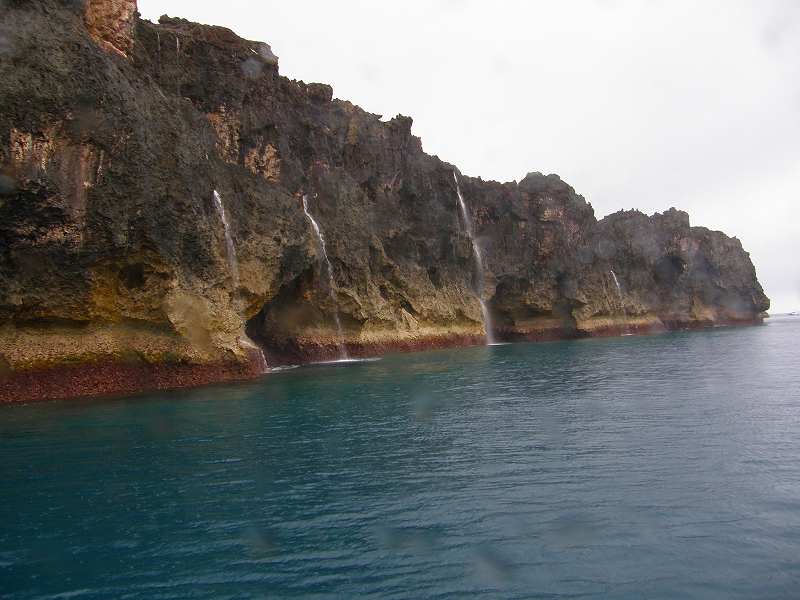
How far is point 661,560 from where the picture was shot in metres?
8.11

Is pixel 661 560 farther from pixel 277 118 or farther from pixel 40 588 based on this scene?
pixel 277 118

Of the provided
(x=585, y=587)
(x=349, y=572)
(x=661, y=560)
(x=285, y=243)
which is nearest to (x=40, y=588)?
(x=349, y=572)

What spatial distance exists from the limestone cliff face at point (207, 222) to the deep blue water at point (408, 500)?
639 centimetres

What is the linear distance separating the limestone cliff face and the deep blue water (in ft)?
20.9

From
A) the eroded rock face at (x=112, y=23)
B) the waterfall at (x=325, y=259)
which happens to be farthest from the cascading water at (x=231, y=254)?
the waterfall at (x=325, y=259)

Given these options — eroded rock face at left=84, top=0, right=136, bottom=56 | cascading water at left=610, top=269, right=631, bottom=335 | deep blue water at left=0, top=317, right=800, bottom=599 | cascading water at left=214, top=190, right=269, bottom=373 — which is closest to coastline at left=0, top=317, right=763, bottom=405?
cascading water at left=214, top=190, right=269, bottom=373

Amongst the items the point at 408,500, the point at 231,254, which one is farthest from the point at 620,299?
the point at 408,500

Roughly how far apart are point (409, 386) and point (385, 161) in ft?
116

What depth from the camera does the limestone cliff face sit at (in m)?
24.1

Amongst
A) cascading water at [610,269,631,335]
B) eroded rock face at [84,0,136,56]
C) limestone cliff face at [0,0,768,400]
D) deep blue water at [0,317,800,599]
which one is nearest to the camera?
deep blue water at [0,317,800,599]

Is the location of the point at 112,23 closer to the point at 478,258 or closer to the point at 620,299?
the point at 478,258

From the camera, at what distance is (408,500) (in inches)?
429

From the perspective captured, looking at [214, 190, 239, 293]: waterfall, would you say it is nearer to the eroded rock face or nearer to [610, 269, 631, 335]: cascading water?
the eroded rock face

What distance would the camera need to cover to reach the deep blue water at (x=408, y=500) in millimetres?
7871
